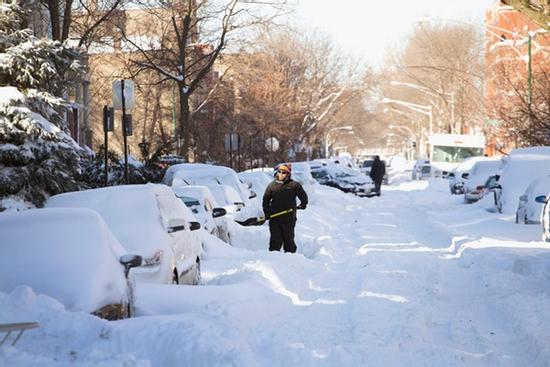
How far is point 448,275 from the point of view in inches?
541

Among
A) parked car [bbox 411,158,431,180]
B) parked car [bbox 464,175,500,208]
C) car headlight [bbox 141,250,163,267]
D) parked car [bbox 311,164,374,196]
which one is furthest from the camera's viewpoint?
parked car [bbox 411,158,431,180]

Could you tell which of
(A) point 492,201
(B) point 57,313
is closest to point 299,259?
(B) point 57,313

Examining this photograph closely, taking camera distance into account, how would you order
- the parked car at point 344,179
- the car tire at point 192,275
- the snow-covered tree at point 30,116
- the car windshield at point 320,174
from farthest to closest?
the car windshield at point 320,174, the parked car at point 344,179, the snow-covered tree at point 30,116, the car tire at point 192,275

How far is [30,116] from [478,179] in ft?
68.0

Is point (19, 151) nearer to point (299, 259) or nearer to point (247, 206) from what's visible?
point (299, 259)

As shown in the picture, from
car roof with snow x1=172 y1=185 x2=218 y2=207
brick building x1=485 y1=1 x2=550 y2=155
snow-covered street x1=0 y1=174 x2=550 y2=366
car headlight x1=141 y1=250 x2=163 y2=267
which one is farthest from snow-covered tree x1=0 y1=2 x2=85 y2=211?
brick building x1=485 y1=1 x2=550 y2=155

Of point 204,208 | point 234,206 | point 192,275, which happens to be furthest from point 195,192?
point 192,275

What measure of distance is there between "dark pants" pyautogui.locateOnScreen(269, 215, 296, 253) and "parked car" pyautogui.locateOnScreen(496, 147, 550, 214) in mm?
10687

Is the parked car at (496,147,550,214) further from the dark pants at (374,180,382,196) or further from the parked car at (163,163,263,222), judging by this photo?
the dark pants at (374,180,382,196)

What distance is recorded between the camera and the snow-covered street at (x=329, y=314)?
701 cm

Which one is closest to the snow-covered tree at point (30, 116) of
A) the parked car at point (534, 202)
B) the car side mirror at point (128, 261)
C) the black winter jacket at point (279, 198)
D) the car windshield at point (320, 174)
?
the black winter jacket at point (279, 198)

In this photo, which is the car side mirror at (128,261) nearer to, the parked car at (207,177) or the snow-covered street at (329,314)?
the snow-covered street at (329,314)

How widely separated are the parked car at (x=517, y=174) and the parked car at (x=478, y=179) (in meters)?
6.48

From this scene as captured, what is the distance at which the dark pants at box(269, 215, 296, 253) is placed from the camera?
15648 millimetres
